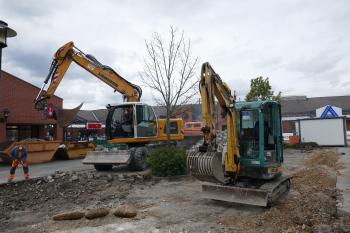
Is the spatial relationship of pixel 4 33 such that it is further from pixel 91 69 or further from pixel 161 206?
pixel 91 69

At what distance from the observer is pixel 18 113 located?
88.2 feet

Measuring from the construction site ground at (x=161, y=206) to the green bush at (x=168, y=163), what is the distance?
0.95ft

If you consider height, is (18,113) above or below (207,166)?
above

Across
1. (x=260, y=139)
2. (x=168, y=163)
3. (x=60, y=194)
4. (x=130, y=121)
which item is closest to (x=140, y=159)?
(x=130, y=121)

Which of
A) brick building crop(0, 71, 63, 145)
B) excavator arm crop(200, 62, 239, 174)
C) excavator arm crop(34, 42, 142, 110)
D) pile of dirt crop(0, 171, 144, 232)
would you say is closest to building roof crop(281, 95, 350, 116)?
brick building crop(0, 71, 63, 145)

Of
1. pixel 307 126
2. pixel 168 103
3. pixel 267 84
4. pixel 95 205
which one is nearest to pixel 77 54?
pixel 168 103

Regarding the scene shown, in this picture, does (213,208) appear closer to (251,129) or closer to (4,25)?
(251,129)

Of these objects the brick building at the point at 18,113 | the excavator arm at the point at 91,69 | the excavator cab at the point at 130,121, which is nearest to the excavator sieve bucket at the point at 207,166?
the excavator cab at the point at 130,121

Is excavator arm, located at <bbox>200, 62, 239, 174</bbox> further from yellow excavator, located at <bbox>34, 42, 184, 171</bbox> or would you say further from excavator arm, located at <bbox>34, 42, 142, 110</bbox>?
excavator arm, located at <bbox>34, 42, 142, 110</bbox>

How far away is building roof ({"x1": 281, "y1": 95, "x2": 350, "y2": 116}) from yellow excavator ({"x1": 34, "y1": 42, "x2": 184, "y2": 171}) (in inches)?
1963

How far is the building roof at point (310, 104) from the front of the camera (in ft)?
209

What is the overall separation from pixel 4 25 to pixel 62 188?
7197 millimetres

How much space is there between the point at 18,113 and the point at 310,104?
53067 millimetres

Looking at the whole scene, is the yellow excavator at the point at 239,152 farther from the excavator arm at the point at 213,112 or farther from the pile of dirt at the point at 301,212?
the pile of dirt at the point at 301,212
